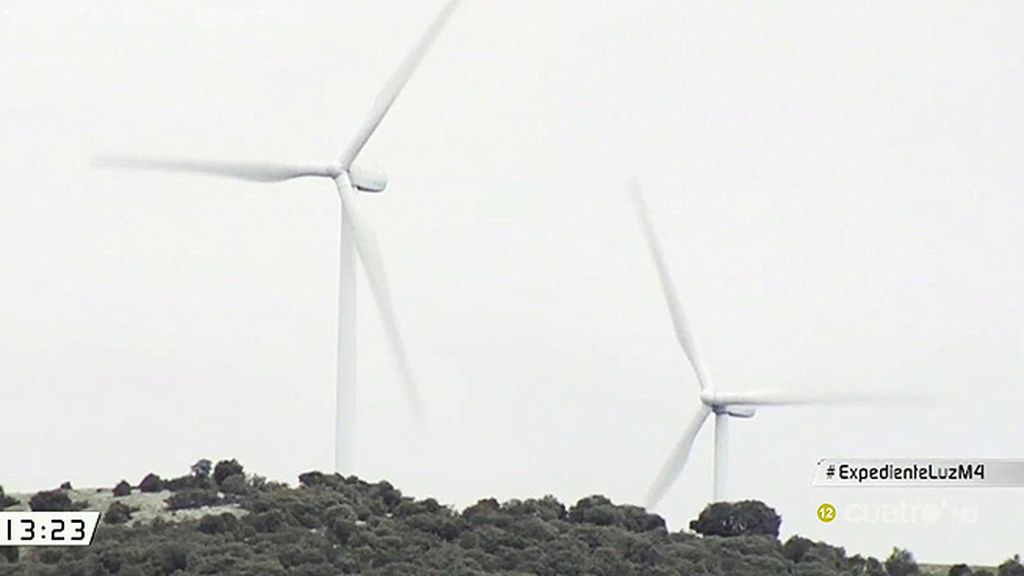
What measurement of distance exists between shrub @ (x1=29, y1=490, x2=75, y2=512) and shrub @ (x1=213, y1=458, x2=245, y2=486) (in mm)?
5565

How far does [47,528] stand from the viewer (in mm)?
55344

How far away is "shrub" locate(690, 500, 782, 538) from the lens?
210 feet

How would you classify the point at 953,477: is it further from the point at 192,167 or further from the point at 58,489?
the point at 58,489

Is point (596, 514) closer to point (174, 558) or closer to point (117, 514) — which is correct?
point (117, 514)

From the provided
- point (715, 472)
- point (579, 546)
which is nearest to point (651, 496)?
point (715, 472)

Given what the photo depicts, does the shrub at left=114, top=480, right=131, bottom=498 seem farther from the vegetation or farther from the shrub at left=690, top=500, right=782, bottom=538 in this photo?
the shrub at left=690, top=500, right=782, bottom=538

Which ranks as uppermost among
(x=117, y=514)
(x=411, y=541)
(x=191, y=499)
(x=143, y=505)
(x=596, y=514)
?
(x=596, y=514)

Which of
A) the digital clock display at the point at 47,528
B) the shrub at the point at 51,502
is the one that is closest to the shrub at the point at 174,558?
the digital clock display at the point at 47,528

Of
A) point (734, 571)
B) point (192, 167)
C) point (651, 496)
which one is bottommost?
point (734, 571)

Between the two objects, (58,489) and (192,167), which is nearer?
(192,167)

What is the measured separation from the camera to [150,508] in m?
59.6

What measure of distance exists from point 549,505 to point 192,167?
19423mm

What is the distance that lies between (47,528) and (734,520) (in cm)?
2266

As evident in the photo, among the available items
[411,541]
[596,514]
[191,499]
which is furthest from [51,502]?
[596,514]
